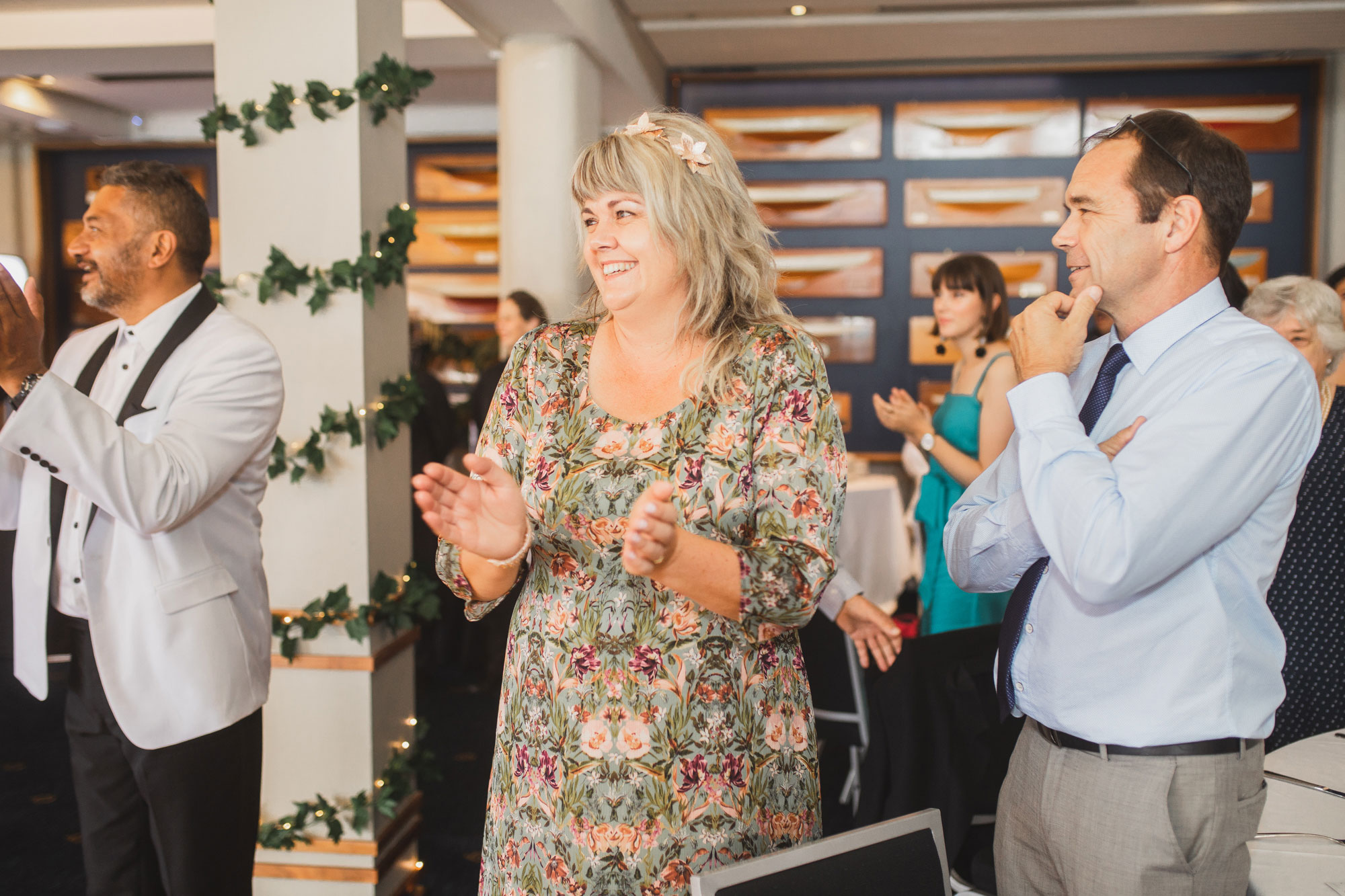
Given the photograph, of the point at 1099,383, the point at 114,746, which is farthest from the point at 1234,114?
the point at 114,746

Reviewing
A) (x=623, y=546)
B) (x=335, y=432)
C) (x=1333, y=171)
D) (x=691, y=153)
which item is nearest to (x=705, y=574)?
(x=623, y=546)

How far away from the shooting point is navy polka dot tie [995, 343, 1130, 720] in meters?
1.35

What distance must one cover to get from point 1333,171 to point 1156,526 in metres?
6.30

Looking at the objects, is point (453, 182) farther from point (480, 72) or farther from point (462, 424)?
point (462, 424)

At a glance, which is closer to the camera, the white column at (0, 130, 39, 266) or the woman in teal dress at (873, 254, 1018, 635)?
the woman in teal dress at (873, 254, 1018, 635)

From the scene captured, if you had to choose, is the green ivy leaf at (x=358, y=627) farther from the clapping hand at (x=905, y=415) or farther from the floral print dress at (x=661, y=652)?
the clapping hand at (x=905, y=415)

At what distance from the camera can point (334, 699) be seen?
270cm

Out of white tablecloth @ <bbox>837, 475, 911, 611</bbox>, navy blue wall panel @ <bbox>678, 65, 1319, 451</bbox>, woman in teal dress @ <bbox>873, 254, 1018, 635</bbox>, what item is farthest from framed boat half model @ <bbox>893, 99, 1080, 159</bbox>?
woman in teal dress @ <bbox>873, 254, 1018, 635</bbox>

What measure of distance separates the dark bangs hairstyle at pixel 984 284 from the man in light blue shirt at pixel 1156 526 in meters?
1.79

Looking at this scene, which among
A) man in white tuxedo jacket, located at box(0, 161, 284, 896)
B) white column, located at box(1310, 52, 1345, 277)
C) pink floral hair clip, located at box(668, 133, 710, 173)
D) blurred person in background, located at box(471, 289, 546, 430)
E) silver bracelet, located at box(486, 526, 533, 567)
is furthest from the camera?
white column, located at box(1310, 52, 1345, 277)

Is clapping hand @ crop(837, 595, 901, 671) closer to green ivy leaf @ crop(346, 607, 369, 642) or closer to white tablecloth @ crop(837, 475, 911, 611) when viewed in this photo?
green ivy leaf @ crop(346, 607, 369, 642)

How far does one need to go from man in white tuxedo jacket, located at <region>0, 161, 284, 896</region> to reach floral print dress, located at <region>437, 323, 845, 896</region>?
745 millimetres

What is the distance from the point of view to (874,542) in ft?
14.6

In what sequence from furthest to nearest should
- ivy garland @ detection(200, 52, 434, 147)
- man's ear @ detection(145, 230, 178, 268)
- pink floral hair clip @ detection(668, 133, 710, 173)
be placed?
1. ivy garland @ detection(200, 52, 434, 147)
2. man's ear @ detection(145, 230, 178, 268)
3. pink floral hair clip @ detection(668, 133, 710, 173)
